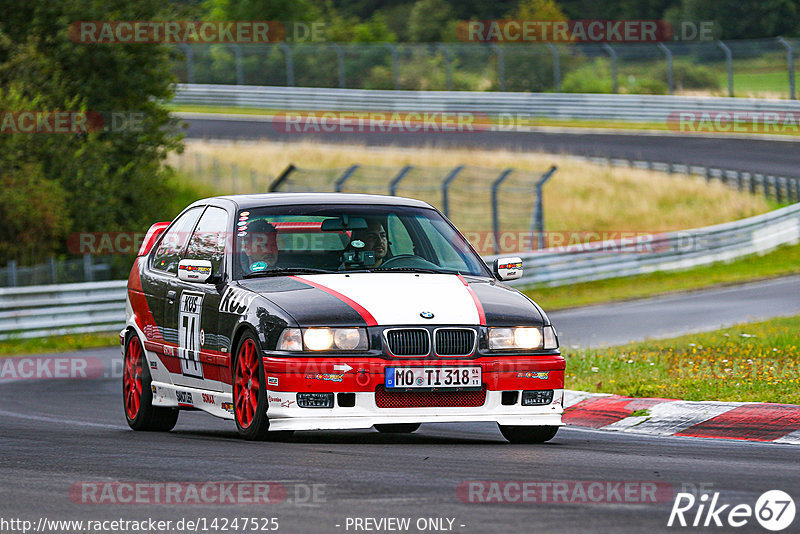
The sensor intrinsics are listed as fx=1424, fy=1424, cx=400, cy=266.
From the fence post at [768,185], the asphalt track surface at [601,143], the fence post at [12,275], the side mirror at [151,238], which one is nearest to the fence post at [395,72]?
the asphalt track surface at [601,143]

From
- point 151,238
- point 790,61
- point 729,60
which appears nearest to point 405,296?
point 151,238

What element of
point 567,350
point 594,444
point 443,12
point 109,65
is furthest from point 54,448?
point 443,12

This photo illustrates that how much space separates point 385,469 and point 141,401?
148 inches

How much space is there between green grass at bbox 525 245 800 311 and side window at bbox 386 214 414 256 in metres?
16.0

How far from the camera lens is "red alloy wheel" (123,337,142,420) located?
34.9 feet

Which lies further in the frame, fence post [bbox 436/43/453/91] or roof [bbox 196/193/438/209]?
fence post [bbox 436/43/453/91]

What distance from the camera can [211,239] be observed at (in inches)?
386

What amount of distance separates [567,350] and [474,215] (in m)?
16.8

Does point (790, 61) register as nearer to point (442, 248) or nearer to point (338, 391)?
point (442, 248)

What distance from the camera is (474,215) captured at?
32125 mm

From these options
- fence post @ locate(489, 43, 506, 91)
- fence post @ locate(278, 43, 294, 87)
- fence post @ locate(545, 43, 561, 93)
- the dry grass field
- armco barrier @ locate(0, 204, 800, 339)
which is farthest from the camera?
fence post @ locate(278, 43, 294, 87)

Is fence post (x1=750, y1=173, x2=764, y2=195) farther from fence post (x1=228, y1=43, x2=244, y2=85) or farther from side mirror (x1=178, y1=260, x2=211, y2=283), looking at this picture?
side mirror (x1=178, y1=260, x2=211, y2=283)

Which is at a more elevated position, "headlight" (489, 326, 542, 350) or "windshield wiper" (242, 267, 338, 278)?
"windshield wiper" (242, 267, 338, 278)

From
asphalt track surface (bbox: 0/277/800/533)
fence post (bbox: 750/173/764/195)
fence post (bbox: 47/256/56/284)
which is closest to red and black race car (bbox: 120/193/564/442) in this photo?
asphalt track surface (bbox: 0/277/800/533)
